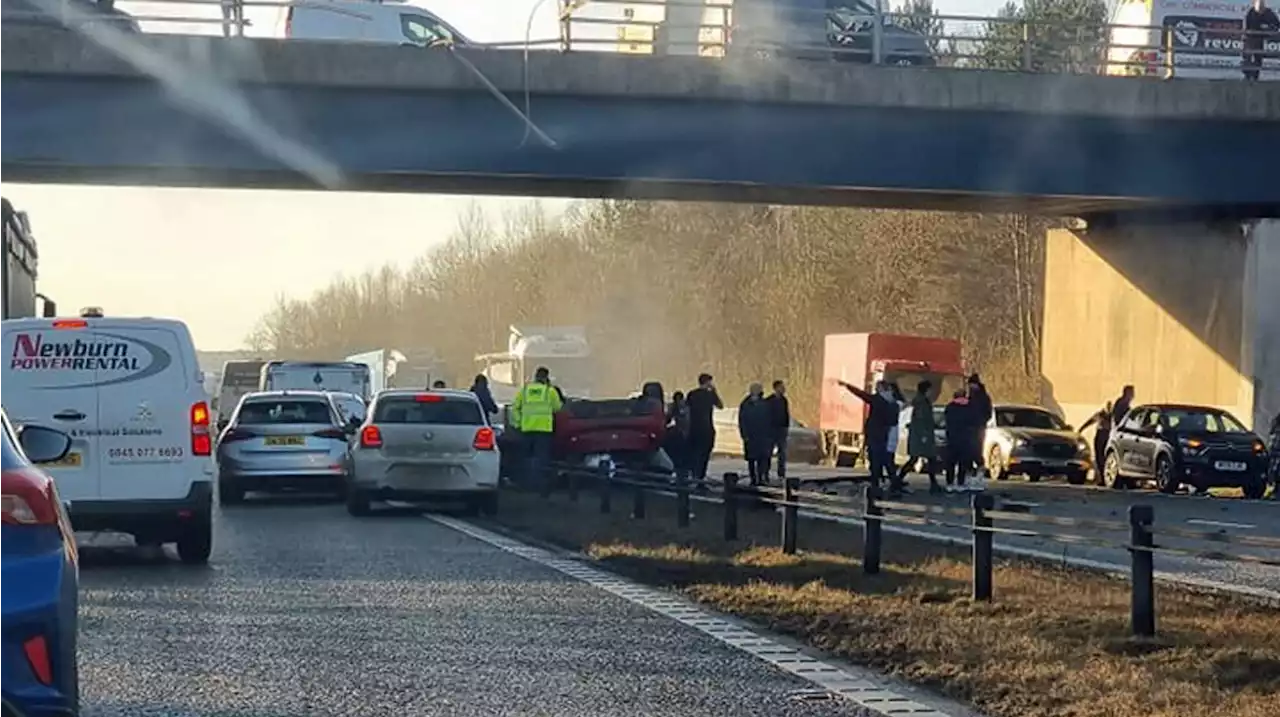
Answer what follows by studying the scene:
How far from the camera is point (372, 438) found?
24.8 metres

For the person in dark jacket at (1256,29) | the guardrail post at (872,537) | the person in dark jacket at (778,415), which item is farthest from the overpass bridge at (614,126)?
the guardrail post at (872,537)

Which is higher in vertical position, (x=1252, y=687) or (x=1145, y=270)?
(x=1145, y=270)

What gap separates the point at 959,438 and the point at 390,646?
19.8 meters

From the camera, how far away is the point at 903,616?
13484 mm

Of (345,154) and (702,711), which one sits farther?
(345,154)

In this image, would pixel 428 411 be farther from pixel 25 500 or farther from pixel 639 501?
pixel 25 500

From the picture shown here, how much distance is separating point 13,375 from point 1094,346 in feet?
95.9

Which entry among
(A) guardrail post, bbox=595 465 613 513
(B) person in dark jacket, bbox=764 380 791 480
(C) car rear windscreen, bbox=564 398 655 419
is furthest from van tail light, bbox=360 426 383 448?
(B) person in dark jacket, bbox=764 380 791 480

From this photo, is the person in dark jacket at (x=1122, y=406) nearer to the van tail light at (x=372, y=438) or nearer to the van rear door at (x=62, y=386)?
the van tail light at (x=372, y=438)

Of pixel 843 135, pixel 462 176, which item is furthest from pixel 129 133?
pixel 843 135

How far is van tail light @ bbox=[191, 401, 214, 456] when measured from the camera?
Answer: 17.4 metres

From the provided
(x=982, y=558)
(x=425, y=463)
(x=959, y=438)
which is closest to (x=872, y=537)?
(x=982, y=558)

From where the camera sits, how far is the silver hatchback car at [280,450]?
27.4 metres

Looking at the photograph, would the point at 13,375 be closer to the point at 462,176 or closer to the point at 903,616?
the point at 903,616
